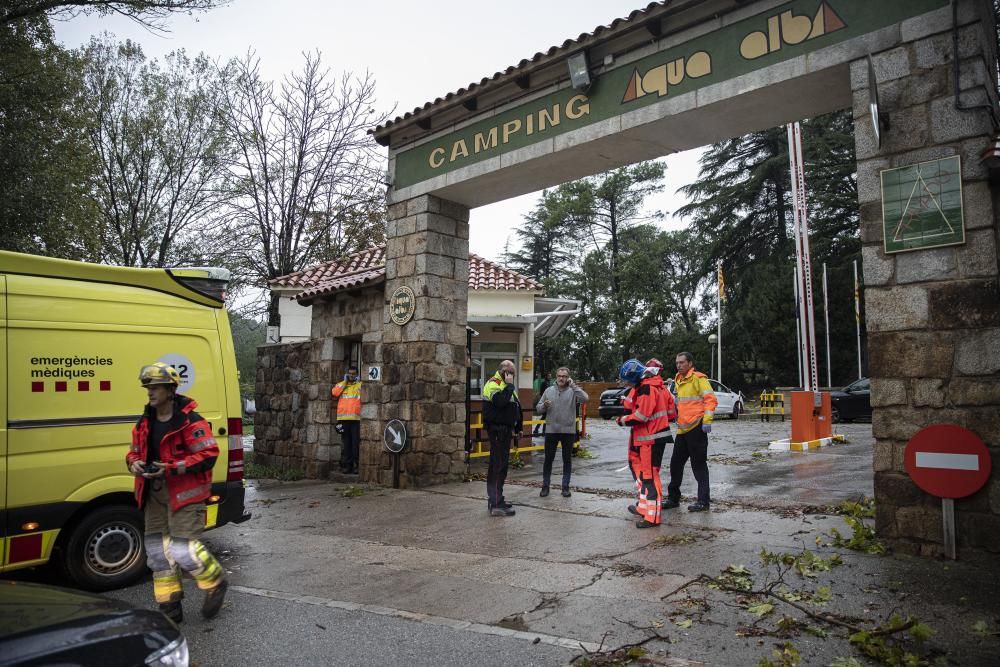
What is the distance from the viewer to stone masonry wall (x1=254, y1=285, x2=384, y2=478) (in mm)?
11445

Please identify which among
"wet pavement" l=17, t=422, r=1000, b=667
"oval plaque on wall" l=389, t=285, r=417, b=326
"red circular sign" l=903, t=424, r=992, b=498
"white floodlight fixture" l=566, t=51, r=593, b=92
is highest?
"white floodlight fixture" l=566, t=51, r=593, b=92

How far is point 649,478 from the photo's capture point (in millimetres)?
7168

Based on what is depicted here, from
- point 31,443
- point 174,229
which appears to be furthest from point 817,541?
point 174,229

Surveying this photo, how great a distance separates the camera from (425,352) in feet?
33.5

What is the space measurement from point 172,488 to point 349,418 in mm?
7092

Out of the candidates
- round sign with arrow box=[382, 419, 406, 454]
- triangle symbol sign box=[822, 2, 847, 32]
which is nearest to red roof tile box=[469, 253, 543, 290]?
round sign with arrow box=[382, 419, 406, 454]

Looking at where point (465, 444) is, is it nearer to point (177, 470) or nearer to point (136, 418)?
point (136, 418)

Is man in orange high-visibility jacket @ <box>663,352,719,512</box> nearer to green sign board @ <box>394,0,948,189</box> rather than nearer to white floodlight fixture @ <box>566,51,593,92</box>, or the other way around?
green sign board @ <box>394,0,948,189</box>

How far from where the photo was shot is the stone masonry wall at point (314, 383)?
11.4 m

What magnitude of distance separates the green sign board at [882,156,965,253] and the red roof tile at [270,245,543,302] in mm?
7311

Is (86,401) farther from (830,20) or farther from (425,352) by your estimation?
(830,20)

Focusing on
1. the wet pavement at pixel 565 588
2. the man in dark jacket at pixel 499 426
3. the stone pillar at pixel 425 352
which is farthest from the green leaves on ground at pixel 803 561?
the stone pillar at pixel 425 352

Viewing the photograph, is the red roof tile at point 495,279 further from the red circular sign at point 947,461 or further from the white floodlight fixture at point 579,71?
the red circular sign at point 947,461

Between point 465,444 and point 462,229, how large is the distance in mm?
3444
